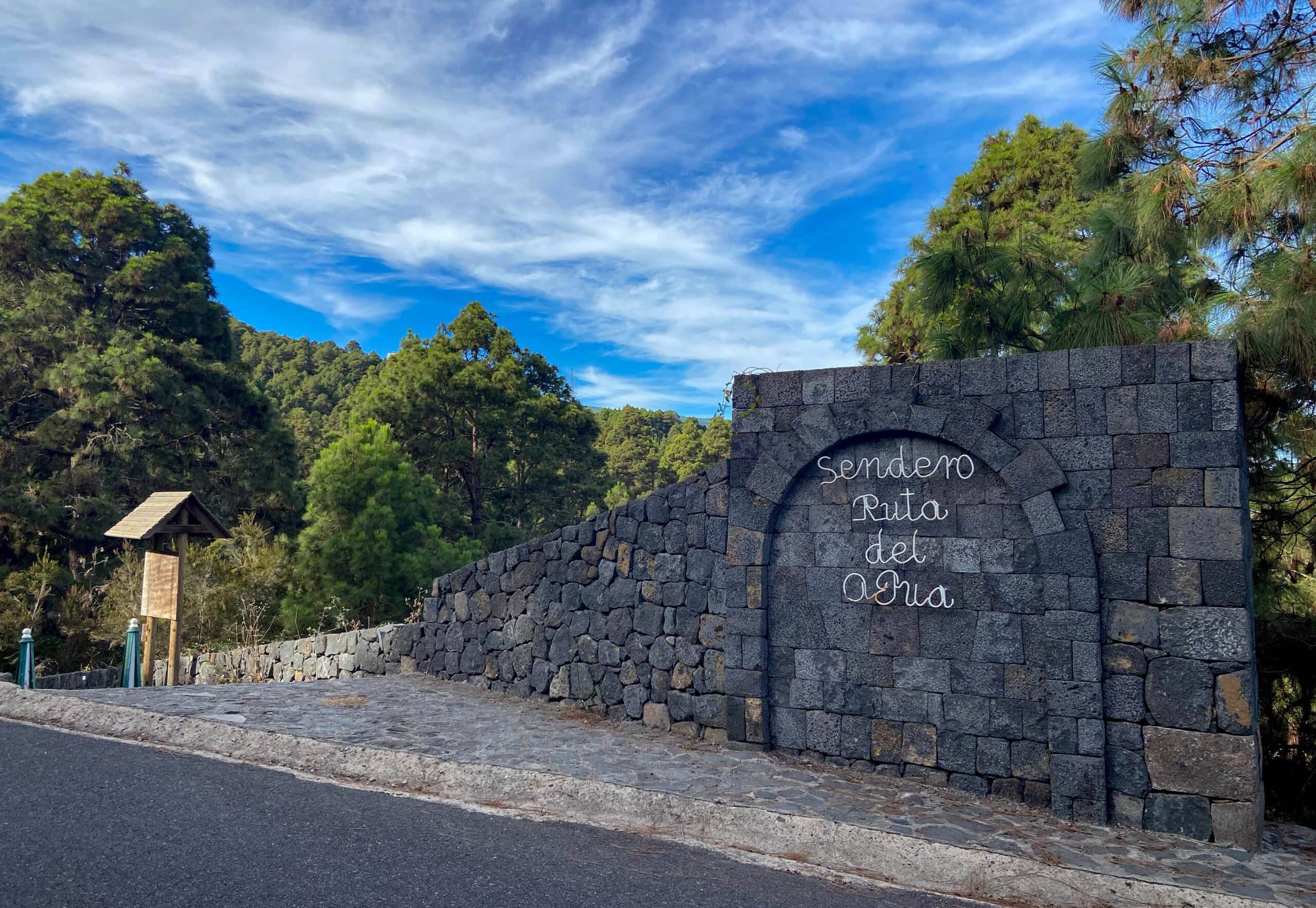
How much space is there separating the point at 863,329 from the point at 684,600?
54.1ft

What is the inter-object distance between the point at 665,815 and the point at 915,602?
244 cm

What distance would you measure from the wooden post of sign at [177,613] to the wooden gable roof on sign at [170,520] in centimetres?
17

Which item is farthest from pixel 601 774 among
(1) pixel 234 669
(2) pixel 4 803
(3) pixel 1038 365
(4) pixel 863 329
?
(4) pixel 863 329

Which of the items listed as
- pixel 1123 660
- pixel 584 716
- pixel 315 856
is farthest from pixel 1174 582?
pixel 315 856

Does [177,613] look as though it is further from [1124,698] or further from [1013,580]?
[1124,698]

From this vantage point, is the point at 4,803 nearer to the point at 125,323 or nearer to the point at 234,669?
the point at 234,669

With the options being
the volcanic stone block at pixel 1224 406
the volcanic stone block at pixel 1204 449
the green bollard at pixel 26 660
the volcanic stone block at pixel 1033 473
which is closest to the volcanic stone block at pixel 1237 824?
the volcanic stone block at pixel 1204 449

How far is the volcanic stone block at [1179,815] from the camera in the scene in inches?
204

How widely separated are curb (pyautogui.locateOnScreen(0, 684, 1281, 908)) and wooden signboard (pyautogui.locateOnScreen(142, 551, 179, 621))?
3193 millimetres

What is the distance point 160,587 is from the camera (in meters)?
10.7

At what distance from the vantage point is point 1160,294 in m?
7.45

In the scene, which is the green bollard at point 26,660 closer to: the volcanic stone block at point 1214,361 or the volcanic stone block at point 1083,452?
the volcanic stone block at point 1083,452

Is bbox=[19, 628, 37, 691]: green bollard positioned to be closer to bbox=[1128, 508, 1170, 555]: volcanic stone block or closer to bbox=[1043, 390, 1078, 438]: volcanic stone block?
bbox=[1043, 390, 1078, 438]: volcanic stone block

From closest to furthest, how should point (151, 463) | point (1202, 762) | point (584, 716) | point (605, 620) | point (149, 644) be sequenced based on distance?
1. point (1202, 762)
2. point (584, 716)
3. point (605, 620)
4. point (149, 644)
5. point (151, 463)
